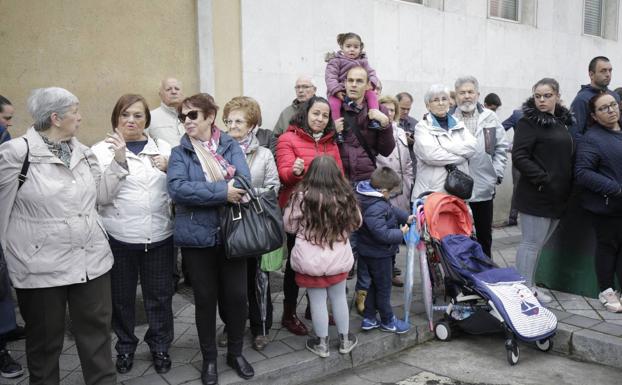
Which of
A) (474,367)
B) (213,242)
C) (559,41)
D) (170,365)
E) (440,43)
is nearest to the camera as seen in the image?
(213,242)

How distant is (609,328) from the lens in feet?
16.8

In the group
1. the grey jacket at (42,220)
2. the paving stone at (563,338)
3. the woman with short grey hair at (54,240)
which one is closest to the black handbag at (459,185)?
the paving stone at (563,338)

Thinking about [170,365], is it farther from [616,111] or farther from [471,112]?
[616,111]

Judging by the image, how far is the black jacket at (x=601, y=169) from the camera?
5.36m

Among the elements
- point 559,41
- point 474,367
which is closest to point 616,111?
point 474,367

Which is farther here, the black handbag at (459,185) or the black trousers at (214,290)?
the black handbag at (459,185)

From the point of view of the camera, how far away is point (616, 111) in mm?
5441

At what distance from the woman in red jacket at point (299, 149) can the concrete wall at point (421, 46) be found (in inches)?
97.4

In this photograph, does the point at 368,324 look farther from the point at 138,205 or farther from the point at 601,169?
the point at 601,169

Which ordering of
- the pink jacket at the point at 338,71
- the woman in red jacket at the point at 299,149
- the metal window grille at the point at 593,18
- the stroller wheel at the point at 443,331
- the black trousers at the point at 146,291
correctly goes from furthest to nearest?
the metal window grille at the point at 593,18 → the pink jacket at the point at 338,71 → the stroller wheel at the point at 443,331 → the woman in red jacket at the point at 299,149 → the black trousers at the point at 146,291

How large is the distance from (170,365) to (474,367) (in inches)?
91.2

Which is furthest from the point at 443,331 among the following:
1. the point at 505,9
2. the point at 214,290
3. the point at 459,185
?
the point at 505,9

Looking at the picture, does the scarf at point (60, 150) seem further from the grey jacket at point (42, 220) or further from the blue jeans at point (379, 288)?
the blue jeans at point (379, 288)

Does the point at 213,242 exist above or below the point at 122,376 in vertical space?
above
